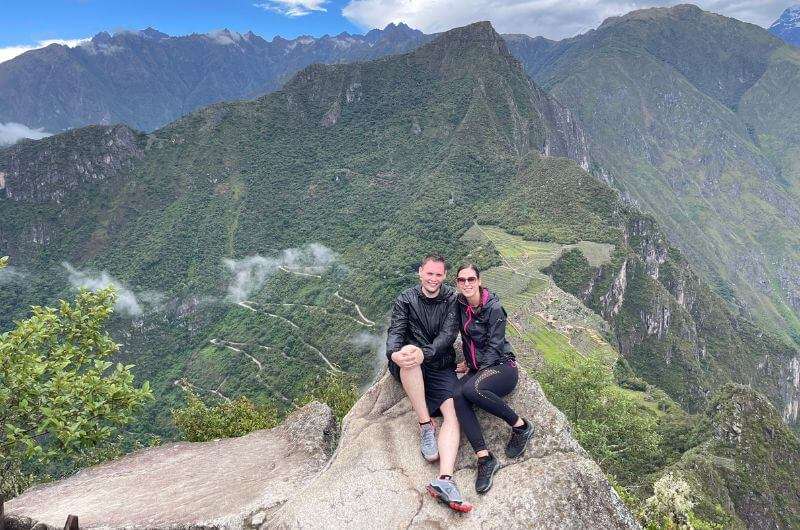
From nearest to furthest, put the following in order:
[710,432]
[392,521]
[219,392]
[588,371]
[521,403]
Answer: [392,521] → [521,403] → [588,371] → [710,432] → [219,392]

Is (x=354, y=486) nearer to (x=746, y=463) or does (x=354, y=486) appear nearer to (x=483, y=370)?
(x=483, y=370)

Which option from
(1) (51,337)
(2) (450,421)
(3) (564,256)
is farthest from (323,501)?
(3) (564,256)

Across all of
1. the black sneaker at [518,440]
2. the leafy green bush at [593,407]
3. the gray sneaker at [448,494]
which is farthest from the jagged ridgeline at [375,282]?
the gray sneaker at [448,494]

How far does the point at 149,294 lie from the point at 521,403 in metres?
186

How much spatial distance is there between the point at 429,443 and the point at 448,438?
1.52 feet

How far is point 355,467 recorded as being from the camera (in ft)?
29.5

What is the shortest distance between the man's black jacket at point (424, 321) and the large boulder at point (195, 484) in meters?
3.27

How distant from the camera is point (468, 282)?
9.47 metres

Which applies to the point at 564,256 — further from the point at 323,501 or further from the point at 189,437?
the point at 323,501

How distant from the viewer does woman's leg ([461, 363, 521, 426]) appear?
8.80m

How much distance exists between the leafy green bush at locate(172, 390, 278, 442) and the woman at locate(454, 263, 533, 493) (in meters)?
14.6

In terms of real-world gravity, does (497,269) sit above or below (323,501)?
below

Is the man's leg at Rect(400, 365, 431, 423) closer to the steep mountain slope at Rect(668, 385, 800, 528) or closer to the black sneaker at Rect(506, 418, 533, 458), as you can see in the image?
the black sneaker at Rect(506, 418, 533, 458)

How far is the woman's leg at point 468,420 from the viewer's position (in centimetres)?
858
